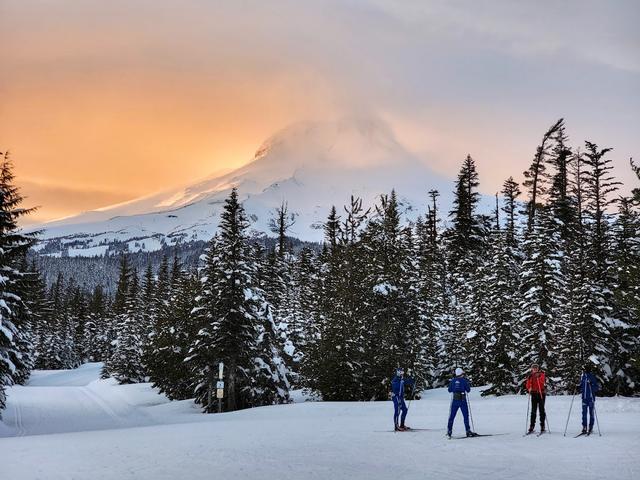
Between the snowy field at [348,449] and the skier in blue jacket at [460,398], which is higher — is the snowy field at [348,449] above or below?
below

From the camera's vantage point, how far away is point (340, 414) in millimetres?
26234

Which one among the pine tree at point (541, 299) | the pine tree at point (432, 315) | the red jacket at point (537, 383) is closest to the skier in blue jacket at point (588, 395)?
the red jacket at point (537, 383)

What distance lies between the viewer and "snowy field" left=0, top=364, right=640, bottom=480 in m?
11.9

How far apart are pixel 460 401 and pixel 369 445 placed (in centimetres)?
309

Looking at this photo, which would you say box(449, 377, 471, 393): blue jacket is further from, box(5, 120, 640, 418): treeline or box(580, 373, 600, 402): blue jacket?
box(5, 120, 640, 418): treeline

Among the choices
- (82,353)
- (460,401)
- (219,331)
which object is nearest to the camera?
(460,401)

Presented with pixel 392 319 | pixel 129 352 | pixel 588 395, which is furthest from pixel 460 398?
pixel 129 352

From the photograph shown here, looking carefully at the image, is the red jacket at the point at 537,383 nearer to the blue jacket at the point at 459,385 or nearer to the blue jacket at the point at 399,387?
the blue jacket at the point at 459,385

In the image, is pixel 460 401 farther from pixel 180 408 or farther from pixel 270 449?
pixel 180 408

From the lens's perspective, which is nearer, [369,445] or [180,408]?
[369,445]

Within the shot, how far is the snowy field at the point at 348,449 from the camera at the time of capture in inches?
467

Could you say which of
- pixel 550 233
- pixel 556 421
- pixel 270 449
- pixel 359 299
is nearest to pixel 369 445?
pixel 270 449

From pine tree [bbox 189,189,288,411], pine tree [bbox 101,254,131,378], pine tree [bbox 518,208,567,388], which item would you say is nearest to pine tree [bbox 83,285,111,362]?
pine tree [bbox 101,254,131,378]

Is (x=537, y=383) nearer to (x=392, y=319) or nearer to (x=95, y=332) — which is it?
(x=392, y=319)
